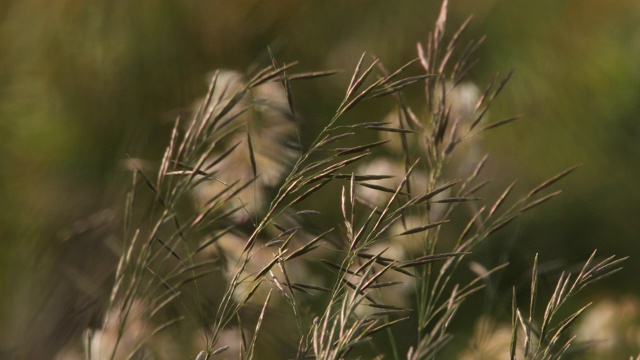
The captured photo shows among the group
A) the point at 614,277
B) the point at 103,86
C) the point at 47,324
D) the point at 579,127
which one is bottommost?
the point at 614,277

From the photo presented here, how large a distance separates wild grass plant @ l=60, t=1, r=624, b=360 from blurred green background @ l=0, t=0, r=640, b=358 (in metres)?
0.15

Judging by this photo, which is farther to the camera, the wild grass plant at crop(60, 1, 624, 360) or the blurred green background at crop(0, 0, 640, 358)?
the blurred green background at crop(0, 0, 640, 358)

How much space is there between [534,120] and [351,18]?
407 mm

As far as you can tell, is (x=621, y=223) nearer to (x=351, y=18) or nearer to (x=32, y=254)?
(x=351, y=18)

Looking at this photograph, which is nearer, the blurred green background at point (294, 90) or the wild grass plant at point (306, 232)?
the wild grass plant at point (306, 232)

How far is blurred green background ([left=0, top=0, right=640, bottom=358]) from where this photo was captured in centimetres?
154

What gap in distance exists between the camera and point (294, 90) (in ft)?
5.36

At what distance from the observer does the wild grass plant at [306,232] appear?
649 millimetres

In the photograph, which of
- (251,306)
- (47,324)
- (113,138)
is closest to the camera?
(251,306)

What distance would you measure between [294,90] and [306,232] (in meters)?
0.66

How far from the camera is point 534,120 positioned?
70.7 inches

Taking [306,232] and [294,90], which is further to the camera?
[294,90]

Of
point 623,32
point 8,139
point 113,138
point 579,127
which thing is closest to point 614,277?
point 579,127

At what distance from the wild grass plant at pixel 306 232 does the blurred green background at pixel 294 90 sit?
0.50ft
